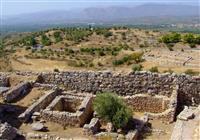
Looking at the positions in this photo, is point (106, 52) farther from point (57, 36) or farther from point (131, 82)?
point (131, 82)

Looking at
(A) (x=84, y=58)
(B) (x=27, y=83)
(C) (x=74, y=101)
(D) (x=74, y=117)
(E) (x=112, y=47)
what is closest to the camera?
(D) (x=74, y=117)

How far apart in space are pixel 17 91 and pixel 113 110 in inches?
215

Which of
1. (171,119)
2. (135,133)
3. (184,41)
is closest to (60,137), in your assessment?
(135,133)

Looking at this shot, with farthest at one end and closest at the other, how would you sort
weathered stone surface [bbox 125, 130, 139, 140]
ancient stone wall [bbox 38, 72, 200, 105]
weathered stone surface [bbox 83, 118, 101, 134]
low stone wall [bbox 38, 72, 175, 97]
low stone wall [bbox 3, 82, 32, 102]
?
low stone wall [bbox 38, 72, 175, 97]
ancient stone wall [bbox 38, 72, 200, 105]
low stone wall [bbox 3, 82, 32, 102]
weathered stone surface [bbox 83, 118, 101, 134]
weathered stone surface [bbox 125, 130, 139, 140]

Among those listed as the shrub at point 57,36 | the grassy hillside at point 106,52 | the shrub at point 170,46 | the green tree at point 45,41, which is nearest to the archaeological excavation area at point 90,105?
the grassy hillside at point 106,52

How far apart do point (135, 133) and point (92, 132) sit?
5.59 feet

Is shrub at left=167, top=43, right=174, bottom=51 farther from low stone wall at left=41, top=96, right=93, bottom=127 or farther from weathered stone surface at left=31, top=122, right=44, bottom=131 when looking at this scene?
weathered stone surface at left=31, top=122, right=44, bottom=131

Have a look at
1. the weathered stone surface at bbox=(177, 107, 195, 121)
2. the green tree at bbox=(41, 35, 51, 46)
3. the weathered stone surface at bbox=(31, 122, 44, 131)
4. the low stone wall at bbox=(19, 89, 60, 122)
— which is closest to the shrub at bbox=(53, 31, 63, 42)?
the green tree at bbox=(41, 35, 51, 46)

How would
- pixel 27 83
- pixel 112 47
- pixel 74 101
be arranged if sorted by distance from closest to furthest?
pixel 74 101, pixel 27 83, pixel 112 47

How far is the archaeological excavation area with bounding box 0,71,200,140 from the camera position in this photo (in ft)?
54.5

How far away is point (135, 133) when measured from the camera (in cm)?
1666

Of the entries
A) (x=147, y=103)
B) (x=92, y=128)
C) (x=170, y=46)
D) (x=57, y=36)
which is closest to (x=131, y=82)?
(x=147, y=103)

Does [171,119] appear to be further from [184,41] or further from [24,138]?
[184,41]

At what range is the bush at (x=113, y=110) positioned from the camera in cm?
1717
